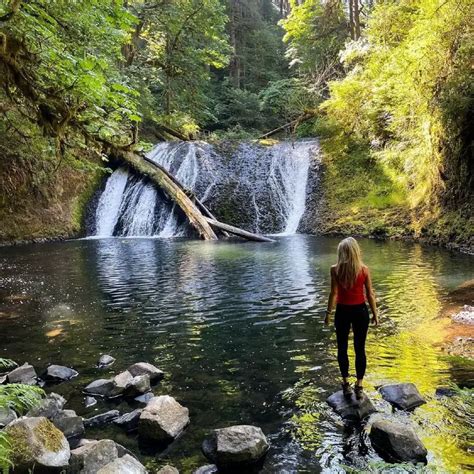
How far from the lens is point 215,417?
5105 mm

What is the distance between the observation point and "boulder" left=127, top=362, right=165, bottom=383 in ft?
20.0

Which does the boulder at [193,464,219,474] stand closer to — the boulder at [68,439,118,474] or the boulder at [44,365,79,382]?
the boulder at [68,439,118,474]

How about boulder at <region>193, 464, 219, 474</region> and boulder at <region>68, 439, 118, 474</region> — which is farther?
boulder at <region>193, 464, 219, 474</region>

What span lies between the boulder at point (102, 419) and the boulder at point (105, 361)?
1.54 metres

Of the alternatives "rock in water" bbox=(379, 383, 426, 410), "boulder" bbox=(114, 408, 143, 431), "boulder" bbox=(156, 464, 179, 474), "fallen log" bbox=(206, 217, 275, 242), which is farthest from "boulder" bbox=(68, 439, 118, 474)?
"fallen log" bbox=(206, 217, 275, 242)

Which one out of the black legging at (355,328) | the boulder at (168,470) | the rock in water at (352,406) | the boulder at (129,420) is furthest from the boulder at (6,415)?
the black legging at (355,328)

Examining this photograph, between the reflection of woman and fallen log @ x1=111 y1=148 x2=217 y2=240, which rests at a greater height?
fallen log @ x1=111 y1=148 x2=217 y2=240

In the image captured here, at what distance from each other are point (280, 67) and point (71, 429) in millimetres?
43574

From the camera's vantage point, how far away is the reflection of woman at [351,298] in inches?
199

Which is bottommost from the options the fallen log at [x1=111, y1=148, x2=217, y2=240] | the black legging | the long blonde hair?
the black legging

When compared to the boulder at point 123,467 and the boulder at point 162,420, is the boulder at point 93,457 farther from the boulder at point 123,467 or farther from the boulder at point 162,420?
the boulder at point 162,420

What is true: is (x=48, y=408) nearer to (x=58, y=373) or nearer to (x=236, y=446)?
(x=58, y=373)

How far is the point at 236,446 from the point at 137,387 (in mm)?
1926

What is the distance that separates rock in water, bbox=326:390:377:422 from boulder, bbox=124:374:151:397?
7.25 ft
